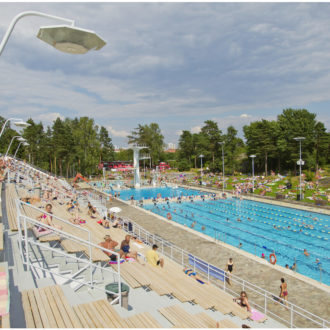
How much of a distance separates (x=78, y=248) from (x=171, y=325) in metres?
3.08

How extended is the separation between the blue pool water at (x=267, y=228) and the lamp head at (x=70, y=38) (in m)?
12.0

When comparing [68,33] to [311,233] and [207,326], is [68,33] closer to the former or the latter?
[207,326]

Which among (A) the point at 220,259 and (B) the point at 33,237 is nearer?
(B) the point at 33,237

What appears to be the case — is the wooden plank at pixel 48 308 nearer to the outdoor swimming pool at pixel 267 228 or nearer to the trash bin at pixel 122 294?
the trash bin at pixel 122 294

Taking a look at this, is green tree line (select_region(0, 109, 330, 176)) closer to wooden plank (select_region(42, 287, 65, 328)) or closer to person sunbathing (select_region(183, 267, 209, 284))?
person sunbathing (select_region(183, 267, 209, 284))

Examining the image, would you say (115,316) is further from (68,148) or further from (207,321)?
(68,148)

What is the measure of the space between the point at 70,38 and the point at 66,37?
0.17 feet

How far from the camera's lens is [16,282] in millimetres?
4738

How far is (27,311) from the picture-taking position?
371 centimetres

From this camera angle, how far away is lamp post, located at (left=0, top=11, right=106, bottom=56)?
3.45 m

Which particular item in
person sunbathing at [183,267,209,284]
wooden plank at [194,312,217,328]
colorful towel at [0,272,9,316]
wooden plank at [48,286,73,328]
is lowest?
person sunbathing at [183,267,209,284]

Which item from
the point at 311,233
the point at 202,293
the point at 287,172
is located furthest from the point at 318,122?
the point at 202,293

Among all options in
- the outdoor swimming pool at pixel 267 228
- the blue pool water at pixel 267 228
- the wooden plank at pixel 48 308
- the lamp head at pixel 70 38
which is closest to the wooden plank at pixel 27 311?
the wooden plank at pixel 48 308

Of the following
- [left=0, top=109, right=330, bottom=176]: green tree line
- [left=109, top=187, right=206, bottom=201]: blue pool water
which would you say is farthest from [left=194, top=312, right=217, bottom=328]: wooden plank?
[left=0, top=109, right=330, bottom=176]: green tree line
